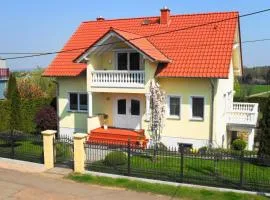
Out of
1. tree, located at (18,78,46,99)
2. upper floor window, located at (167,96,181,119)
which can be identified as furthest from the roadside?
tree, located at (18,78,46,99)

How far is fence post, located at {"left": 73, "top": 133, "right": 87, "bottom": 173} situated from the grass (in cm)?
41

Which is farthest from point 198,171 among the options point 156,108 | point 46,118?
point 46,118

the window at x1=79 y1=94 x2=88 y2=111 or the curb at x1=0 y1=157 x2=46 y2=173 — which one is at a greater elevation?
the window at x1=79 y1=94 x2=88 y2=111

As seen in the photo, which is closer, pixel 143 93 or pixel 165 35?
pixel 143 93

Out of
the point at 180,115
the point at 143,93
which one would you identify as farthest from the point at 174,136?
the point at 143,93

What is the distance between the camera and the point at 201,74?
1880 centimetres

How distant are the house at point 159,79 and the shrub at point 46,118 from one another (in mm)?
688

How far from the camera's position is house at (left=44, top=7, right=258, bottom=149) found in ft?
63.7

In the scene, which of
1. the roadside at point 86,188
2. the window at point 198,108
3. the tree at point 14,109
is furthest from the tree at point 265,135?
the tree at point 14,109

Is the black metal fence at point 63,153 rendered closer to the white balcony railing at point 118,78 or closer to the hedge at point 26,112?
the white balcony railing at point 118,78

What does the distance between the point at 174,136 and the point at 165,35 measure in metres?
6.37

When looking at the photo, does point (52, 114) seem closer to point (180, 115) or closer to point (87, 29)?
point (87, 29)

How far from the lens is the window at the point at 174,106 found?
20.1 m

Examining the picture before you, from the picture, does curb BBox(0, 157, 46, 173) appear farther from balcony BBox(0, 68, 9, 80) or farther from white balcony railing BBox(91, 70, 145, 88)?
balcony BBox(0, 68, 9, 80)
